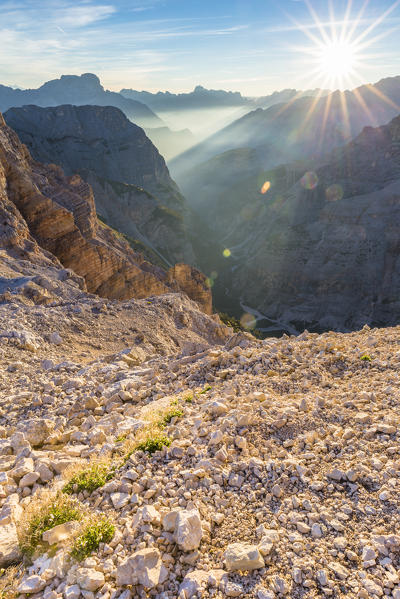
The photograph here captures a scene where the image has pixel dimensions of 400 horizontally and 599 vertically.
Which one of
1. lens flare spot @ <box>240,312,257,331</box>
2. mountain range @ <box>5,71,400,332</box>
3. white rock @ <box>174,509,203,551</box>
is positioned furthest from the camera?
mountain range @ <box>5,71,400,332</box>

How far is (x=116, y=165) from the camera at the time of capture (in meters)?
157

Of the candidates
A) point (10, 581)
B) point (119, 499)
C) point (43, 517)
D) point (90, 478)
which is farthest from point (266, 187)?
point (10, 581)

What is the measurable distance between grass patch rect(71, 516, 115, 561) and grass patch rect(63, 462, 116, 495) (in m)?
1.03

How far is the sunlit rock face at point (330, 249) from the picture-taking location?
90.8m

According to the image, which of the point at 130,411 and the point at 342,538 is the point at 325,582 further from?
the point at 130,411

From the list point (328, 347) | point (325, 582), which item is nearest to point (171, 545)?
point (325, 582)

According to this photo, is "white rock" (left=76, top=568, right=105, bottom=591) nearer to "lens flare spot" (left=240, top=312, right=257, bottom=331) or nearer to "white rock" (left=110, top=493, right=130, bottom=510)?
"white rock" (left=110, top=493, right=130, bottom=510)

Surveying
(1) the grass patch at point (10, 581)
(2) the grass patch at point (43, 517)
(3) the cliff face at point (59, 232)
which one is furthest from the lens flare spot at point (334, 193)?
(1) the grass patch at point (10, 581)

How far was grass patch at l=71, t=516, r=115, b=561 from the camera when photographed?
4.60 meters

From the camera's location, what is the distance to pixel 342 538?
4.52 meters

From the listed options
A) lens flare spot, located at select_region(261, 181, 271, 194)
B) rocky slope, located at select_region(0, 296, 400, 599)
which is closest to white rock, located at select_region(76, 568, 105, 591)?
rocky slope, located at select_region(0, 296, 400, 599)

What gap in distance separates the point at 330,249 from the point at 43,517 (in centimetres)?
10319

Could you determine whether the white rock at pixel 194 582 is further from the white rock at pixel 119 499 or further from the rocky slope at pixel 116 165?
the rocky slope at pixel 116 165

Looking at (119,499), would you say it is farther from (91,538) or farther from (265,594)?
(265,594)
